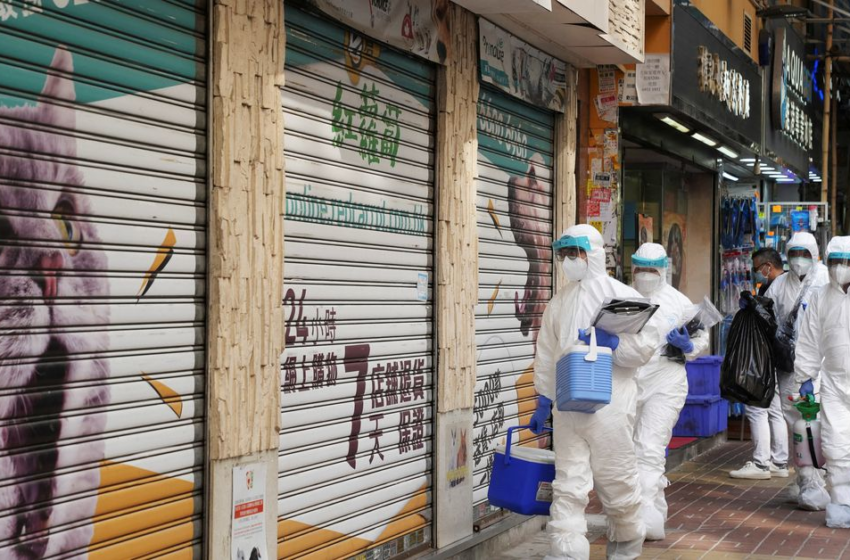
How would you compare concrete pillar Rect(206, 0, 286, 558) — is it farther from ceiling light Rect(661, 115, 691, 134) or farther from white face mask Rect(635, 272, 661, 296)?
ceiling light Rect(661, 115, 691, 134)

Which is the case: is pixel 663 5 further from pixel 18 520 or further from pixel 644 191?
pixel 18 520

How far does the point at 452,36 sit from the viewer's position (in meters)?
8.42

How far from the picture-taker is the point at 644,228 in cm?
1560

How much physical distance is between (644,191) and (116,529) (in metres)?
11.9

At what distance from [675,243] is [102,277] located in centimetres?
1333

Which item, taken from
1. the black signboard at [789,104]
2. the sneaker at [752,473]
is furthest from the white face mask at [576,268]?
the black signboard at [789,104]

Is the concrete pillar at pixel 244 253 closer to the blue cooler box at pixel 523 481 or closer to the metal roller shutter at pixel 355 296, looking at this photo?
the metal roller shutter at pixel 355 296

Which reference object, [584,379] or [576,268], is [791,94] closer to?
[576,268]

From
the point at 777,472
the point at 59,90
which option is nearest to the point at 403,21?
the point at 59,90

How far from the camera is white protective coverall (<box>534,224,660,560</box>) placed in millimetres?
7609

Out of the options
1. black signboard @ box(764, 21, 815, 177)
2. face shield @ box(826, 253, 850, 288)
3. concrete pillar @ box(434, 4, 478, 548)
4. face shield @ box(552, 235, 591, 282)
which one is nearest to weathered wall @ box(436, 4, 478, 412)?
concrete pillar @ box(434, 4, 478, 548)

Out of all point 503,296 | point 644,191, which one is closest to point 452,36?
point 503,296

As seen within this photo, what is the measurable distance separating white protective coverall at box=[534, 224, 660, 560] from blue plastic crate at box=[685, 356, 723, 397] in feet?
20.7

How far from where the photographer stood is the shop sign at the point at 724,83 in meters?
13.9
